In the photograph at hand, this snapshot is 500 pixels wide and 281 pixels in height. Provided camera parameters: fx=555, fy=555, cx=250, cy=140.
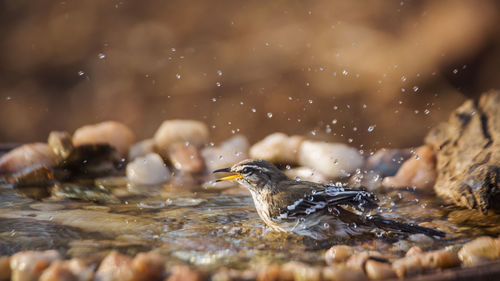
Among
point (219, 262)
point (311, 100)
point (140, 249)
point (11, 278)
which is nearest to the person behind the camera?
point (11, 278)

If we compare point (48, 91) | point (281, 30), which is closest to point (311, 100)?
point (281, 30)

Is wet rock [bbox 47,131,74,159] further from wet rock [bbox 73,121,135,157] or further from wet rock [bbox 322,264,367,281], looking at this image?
wet rock [bbox 322,264,367,281]

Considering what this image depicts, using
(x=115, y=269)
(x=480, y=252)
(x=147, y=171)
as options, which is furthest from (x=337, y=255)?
(x=147, y=171)

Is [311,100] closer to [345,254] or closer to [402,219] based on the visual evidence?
[402,219]

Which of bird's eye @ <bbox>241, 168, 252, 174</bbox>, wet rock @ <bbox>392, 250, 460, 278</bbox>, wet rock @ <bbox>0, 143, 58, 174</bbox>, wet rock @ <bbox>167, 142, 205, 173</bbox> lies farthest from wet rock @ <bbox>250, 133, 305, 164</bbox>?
wet rock @ <bbox>392, 250, 460, 278</bbox>

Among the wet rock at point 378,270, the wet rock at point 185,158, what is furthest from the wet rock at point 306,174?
the wet rock at point 378,270
